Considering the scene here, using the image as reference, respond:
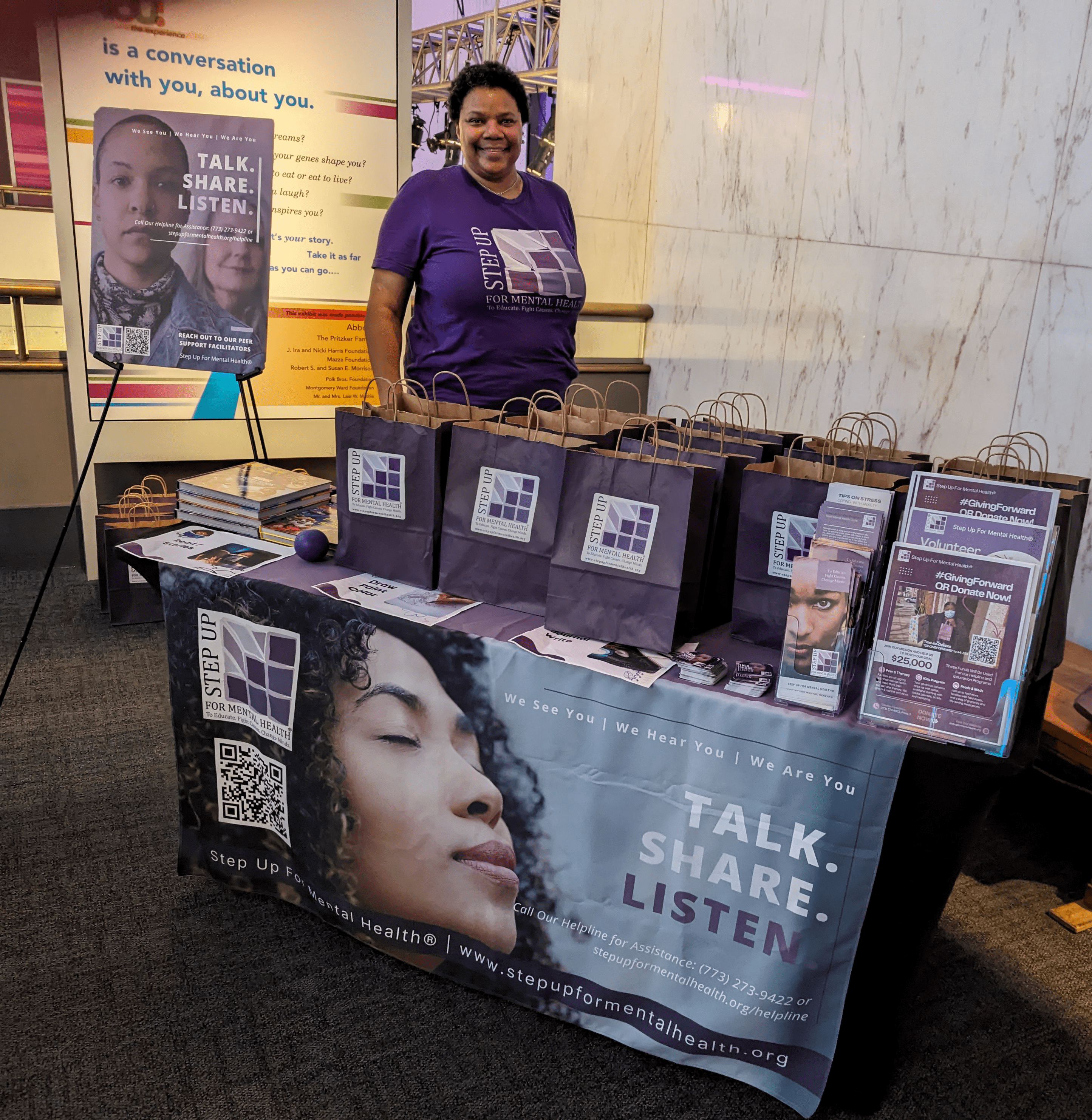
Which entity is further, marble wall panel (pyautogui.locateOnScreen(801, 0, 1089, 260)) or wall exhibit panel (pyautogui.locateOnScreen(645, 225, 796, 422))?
wall exhibit panel (pyautogui.locateOnScreen(645, 225, 796, 422))

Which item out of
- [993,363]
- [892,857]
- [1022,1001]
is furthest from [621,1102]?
[993,363]

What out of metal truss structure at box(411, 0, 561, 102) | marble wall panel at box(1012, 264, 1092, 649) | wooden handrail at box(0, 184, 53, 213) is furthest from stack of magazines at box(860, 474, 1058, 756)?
wooden handrail at box(0, 184, 53, 213)

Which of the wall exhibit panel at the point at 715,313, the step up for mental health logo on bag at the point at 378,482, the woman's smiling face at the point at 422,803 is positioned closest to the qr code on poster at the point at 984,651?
the woman's smiling face at the point at 422,803

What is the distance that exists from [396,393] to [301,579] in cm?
38

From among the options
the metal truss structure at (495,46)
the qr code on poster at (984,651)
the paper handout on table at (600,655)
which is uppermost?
the metal truss structure at (495,46)

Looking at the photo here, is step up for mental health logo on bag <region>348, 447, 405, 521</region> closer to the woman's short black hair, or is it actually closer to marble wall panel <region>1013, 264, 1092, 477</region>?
the woman's short black hair

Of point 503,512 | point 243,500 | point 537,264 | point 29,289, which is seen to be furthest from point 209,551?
point 29,289

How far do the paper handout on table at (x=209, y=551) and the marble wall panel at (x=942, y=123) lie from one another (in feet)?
7.25

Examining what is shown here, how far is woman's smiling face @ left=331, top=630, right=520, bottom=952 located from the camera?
1.60 metres

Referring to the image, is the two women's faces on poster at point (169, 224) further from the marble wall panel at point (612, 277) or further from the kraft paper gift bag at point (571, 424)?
the marble wall panel at point (612, 277)

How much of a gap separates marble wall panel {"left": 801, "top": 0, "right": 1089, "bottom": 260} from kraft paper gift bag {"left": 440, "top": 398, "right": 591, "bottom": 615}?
1.85m

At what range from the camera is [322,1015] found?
1.69 meters

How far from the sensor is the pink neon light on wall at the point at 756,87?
11.1 feet

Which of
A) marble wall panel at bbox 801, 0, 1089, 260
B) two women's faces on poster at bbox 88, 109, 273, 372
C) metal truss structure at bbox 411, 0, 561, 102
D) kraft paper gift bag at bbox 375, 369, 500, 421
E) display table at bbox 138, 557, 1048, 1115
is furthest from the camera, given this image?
metal truss structure at bbox 411, 0, 561, 102
